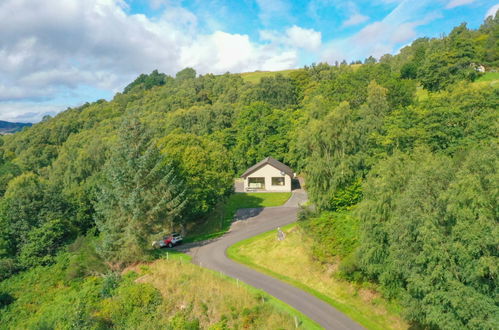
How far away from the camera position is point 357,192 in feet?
103

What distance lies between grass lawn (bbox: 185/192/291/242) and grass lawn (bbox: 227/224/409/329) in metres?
7.05

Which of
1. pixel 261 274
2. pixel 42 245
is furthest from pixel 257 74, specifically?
pixel 261 274

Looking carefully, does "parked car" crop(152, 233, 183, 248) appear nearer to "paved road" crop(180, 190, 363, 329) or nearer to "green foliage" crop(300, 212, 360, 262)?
"paved road" crop(180, 190, 363, 329)

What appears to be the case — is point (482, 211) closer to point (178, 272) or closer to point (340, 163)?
point (340, 163)

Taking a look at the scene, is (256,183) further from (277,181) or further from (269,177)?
(277,181)

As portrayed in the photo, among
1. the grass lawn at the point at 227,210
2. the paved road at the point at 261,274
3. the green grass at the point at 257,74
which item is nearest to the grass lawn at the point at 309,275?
the paved road at the point at 261,274

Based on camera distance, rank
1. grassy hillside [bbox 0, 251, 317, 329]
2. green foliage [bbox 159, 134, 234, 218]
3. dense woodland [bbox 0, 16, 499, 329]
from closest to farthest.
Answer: dense woodland [bbox 0, 16, 499, 329]
grassy hillside [bbox 0, 251, 317, 329]
green foliage [bbox 159, 134, 234, 218]

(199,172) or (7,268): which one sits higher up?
(199,172)

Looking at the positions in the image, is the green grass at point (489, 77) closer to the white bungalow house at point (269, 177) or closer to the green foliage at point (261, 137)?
the green foliage at point (261, 137)

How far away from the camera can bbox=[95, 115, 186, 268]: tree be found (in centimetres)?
2891

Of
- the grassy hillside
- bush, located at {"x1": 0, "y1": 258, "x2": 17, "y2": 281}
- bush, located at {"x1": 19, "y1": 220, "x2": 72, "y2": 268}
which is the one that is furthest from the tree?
bush, located at {"x1": 0, "y1": 258, "x2": 17, "y2": 281}

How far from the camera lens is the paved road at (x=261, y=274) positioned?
2146 cm

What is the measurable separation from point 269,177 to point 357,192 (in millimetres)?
27380

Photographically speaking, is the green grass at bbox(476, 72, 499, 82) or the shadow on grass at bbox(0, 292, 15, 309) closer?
the shadow on grass at bbox(0, 292, 15, 309)
